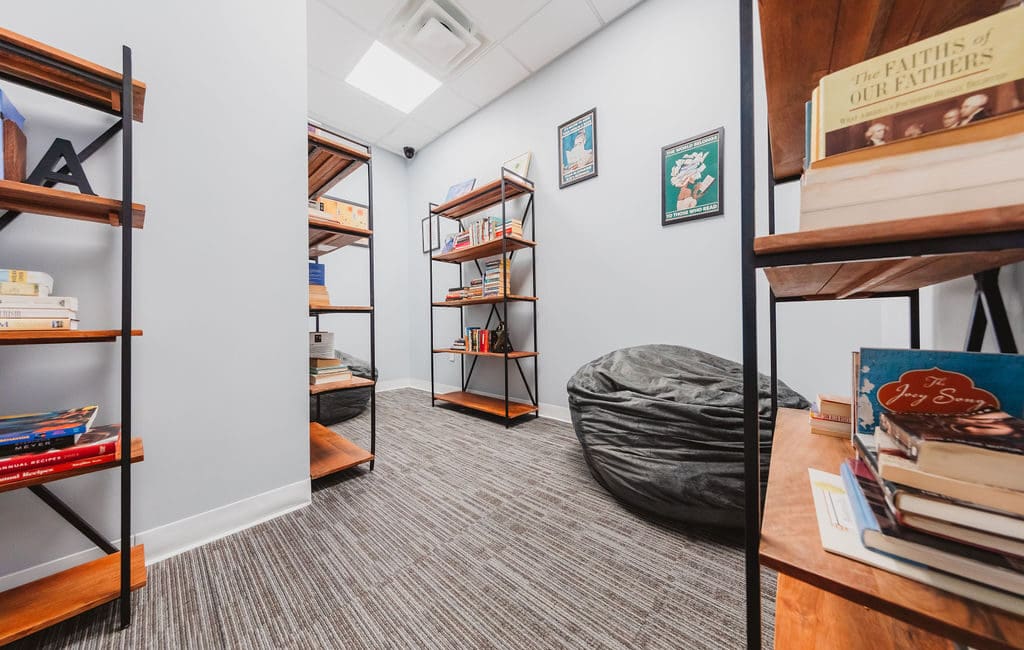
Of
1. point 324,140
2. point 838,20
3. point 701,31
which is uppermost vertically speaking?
point 701,31

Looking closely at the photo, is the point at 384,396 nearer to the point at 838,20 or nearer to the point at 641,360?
the point at 641,360

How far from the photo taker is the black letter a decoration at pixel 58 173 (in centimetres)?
99

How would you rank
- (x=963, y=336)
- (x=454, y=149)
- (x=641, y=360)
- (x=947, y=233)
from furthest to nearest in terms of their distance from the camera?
(x=454, y=149) < (x=641, y=360) < (x=963, y=336) < (x=947, y=233)

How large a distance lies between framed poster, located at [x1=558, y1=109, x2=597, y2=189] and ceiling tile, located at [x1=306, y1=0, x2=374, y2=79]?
160 centimetres

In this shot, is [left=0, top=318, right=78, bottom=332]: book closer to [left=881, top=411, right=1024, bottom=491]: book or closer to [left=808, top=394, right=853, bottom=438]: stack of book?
[left=881, top=411, right=1024, bottom=491]: book

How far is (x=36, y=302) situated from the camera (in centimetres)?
90

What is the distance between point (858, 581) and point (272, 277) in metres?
1.86

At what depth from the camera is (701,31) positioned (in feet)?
6.85

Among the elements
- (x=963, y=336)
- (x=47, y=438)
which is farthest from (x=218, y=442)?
(x=963, y=336)

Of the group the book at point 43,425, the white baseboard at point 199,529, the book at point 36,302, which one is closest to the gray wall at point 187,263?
the white baseboard at point 199,529

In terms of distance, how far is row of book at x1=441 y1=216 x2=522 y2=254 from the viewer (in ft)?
9.04

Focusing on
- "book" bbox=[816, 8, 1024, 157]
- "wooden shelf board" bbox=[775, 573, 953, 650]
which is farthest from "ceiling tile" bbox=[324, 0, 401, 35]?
"wooden shelf board" bbox=[775, 573, 953, 650]

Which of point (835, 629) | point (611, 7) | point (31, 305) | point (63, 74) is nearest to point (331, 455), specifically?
point (31, 305)

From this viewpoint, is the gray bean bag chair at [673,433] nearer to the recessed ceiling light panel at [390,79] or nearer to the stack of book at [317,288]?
the stack of book at [317,288]
